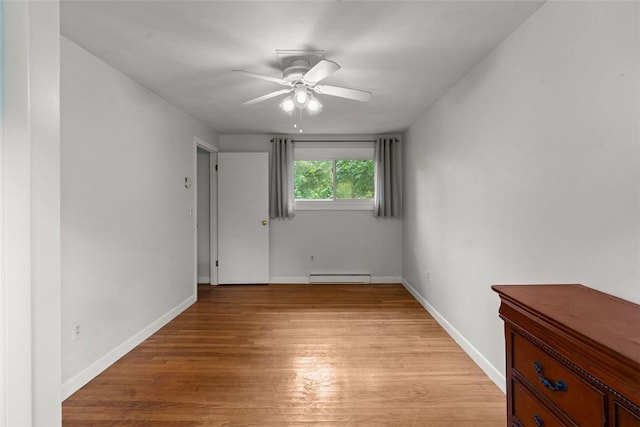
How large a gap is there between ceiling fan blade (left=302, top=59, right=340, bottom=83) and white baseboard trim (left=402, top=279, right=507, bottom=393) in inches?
91.8

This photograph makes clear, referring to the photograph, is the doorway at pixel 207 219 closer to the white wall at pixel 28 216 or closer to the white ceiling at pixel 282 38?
the white ceiling at pixel 282 38

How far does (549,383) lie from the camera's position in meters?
1.09

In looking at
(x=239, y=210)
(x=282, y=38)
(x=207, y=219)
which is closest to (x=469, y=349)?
(x=282, y=38)

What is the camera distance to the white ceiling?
1823 millimetres

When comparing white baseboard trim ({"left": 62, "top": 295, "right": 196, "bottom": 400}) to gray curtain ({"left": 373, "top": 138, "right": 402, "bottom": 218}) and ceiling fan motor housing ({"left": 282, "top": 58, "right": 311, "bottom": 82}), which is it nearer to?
ceiling fan motor housing ({"left": 282, "top": 58, "right": 311, "bottom": 82})

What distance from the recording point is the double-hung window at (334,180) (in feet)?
17.0

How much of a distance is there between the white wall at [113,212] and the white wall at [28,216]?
1380mm

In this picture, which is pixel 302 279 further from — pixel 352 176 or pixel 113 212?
pixel 113 212

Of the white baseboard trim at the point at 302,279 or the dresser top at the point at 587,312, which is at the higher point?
the dresser top at the point at 587,312

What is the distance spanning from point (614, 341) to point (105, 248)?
2.96 m

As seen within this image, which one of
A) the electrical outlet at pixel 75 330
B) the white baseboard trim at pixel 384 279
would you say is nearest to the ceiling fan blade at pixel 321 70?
the electrical outlet at pixel 75 330

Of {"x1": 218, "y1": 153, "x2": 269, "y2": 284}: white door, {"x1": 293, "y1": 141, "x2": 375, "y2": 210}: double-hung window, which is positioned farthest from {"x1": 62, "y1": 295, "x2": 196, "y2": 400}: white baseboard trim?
{"x1": 293, "y1": 141, "x2": 375, "y2": 210}: double-hung window

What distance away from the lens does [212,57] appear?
2412mm

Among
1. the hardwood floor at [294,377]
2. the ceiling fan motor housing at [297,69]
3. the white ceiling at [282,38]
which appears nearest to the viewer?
the white ceiling at [282,38]
